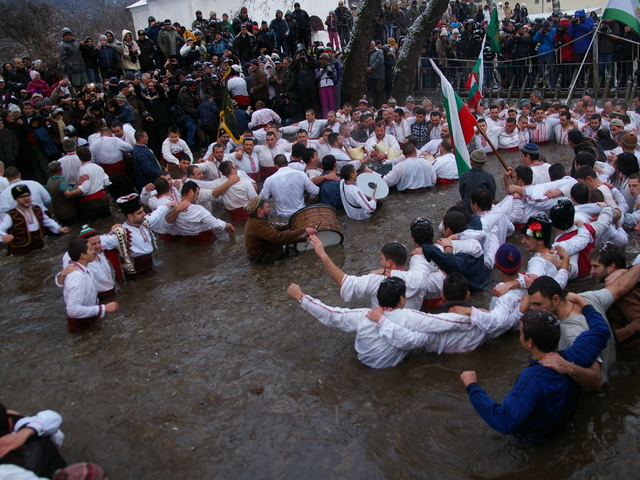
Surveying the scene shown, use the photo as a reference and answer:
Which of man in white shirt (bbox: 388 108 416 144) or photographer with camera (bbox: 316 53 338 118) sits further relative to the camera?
photographer with camera (bbox: 316 53 338 118)

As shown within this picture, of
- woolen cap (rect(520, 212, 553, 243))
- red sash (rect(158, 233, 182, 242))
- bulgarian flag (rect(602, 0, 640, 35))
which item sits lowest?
red sash (rect(158, 233, 182, 242))

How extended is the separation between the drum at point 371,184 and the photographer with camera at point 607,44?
35.0ft

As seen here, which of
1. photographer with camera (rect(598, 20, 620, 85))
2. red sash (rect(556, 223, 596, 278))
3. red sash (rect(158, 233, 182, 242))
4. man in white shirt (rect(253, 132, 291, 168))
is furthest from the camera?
photographer with camera (rect(598, 20, 620, 85))

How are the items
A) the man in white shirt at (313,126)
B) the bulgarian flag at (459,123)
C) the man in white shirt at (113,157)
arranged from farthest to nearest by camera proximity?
the man in white shirt at (313,126), the man in white shirt at (113,157), the bulgarian flag at (459,123)

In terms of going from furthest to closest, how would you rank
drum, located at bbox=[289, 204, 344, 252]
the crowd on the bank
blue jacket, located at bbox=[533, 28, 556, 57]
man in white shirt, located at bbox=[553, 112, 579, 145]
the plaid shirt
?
blue jacket, located at bbox=[533, 28, 556, 57], the plaid shirt, man in white shirt, located at bbox=[553, 112, 579, 145], drum, located at bbox=[289, 204, 344, 252], the crowd on the bank

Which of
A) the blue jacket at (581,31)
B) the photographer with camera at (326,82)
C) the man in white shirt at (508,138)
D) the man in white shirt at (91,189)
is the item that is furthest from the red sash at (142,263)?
the blue jacket at (581,31)

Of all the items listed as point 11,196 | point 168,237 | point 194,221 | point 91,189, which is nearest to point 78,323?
point 194,221

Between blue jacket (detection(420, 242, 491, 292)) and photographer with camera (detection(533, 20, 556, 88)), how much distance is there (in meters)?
13.6

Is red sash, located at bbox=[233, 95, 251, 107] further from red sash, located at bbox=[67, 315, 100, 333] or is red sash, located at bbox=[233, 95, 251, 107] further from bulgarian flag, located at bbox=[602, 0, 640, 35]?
red sash, located at bbox=[67, 315, 100, 333]

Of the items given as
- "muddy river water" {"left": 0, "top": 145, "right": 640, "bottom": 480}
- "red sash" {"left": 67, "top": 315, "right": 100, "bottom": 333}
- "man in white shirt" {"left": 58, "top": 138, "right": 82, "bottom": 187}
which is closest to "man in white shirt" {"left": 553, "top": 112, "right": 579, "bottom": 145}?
"muddy river water" {"left": 0, "top": 145, "right": 640, "bottom": 480}

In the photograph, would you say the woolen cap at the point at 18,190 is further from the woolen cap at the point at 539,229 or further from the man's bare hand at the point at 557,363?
the man's bare hand at the point at 557,363

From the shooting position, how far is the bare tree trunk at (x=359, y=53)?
1579cm

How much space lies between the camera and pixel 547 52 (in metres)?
17.3

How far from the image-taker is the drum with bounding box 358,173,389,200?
30.0 ft
